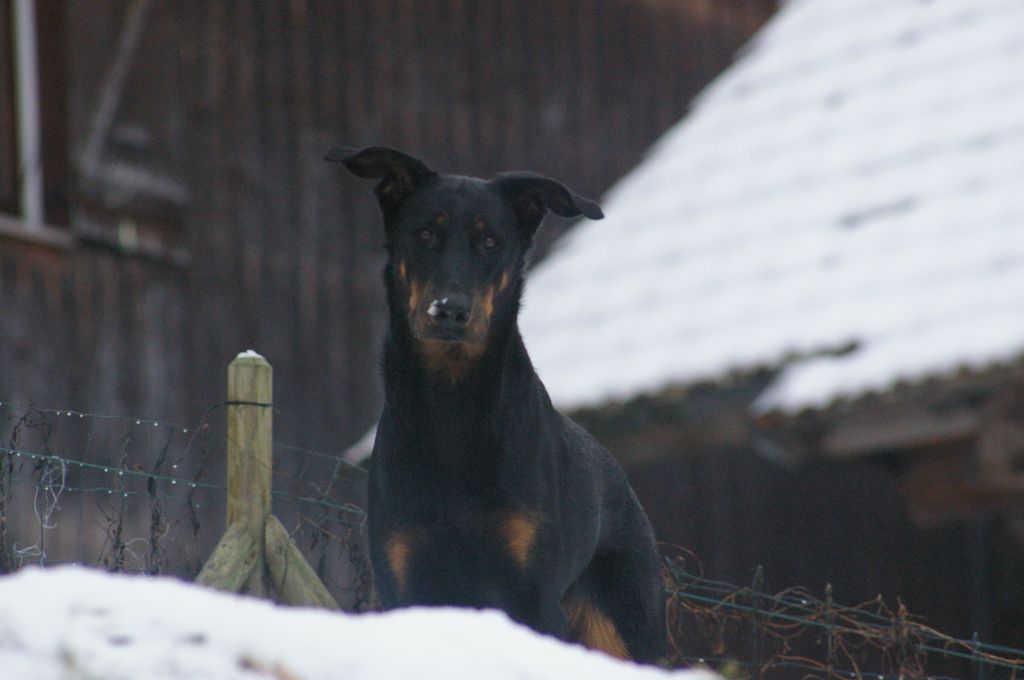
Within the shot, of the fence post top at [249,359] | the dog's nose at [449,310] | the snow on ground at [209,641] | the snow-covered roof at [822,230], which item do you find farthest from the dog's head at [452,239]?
the snow-covered roof at [822,230]

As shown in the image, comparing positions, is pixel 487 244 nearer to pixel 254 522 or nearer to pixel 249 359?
pixel 249 359

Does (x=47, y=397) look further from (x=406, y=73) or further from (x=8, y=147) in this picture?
(x=406, y=73)

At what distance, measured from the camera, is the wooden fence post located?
16.6 feet

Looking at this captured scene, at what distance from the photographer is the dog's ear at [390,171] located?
5352 mm

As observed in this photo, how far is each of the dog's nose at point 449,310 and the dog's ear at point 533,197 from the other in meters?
0.52

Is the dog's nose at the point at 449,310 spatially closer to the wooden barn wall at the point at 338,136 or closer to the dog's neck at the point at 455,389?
the dog's neck at the point at 455,389

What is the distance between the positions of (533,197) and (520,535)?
46.4 inches

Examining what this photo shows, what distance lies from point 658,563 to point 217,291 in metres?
6.09

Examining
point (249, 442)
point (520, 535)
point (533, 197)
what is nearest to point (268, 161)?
point (533, 197)

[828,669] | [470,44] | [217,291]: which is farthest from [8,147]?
[828,669]

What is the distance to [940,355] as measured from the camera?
9047mm

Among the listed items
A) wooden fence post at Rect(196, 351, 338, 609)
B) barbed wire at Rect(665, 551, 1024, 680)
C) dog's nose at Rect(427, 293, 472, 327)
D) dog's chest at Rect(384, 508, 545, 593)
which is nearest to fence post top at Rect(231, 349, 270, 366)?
wooden fence post at Rect(196, 351, 338, 609)

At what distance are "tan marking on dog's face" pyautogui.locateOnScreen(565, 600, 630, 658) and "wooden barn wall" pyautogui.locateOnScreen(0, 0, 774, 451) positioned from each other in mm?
4739

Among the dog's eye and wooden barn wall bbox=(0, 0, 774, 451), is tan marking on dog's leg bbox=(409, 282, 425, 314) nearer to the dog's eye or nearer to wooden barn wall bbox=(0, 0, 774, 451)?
the dog's eye
